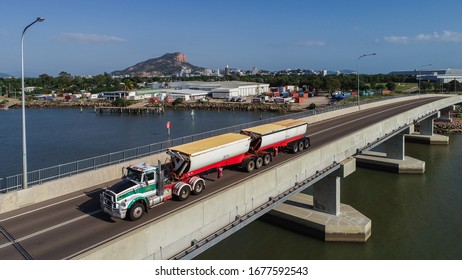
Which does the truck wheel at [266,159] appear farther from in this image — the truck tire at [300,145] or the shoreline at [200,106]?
the shoreline at [200,106]

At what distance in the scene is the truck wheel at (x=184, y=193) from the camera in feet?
55.5

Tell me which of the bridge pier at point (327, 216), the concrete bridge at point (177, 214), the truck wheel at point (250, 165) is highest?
the truck wheel at point (250, 165)

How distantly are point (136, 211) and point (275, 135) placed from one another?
12724 mm

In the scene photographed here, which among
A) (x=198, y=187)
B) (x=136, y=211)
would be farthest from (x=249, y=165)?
(x=136, y=211)

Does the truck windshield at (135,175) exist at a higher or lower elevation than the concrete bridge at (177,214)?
higher

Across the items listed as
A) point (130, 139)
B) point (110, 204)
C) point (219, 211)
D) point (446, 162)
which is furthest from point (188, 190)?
point (130, 139)

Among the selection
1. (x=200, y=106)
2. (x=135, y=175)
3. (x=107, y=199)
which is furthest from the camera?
(x=200, y=106)

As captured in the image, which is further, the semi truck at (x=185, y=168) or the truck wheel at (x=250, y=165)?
the truck wheel at (x=250, y=165)

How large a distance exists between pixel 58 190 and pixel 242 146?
10.2m

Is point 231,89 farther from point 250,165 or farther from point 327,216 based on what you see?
point 250,165

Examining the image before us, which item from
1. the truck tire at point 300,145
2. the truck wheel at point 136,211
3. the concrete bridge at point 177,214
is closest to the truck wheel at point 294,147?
the truck tire at point 300,145

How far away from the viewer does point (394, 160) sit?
46.4 m

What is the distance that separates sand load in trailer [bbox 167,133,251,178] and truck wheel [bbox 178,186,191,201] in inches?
42.1

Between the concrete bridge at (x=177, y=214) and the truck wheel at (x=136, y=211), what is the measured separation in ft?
1.04
